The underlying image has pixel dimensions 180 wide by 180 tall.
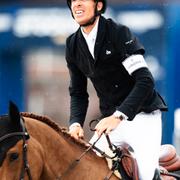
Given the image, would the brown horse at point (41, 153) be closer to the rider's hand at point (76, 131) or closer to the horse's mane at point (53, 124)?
the horse's mane at point (53, 124)

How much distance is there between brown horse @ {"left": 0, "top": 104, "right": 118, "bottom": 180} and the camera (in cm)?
317

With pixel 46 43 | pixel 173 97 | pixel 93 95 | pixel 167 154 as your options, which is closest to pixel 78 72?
pixel 167 154

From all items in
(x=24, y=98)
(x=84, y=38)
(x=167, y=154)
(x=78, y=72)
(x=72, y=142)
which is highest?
(x=84, y=38)

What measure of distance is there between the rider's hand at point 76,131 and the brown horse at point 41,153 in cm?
13

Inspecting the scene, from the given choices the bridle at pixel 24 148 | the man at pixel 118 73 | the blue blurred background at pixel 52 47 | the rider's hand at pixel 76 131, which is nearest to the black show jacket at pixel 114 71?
the man at pixel 118 73

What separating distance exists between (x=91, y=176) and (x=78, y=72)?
84cm

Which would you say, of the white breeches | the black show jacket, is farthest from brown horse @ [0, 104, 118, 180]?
the black show jacket

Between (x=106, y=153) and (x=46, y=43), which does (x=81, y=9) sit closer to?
(x=106, y=153)

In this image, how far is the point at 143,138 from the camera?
383cm

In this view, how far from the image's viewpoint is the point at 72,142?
363 centimetres

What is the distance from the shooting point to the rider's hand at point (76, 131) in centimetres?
379

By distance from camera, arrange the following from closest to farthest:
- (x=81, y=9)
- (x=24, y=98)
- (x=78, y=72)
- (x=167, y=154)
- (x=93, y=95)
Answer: (x=81, y=9) → (x=78, y=72) → (x=167, y=154) → (x=93, y=95) → (x=24, y=98)

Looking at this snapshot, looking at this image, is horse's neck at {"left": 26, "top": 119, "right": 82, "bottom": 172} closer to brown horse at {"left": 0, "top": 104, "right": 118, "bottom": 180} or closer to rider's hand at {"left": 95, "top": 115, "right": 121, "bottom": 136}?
brown horse at {"left": 0, "top": 104, "right": 118, "bottom": 180}

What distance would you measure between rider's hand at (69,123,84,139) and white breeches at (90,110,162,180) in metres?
0.10
